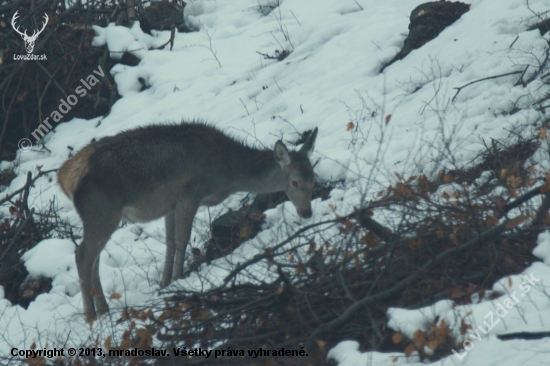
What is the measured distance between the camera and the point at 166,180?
8500mm

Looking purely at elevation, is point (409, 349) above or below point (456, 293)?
below

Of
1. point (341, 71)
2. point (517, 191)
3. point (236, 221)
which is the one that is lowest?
point (517, 191)

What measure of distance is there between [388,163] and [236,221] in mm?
2075

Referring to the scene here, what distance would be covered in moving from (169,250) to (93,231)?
94 centimetres

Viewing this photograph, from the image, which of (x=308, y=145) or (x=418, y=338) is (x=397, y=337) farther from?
(x=308, y=145)

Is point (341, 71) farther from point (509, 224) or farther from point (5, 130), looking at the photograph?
point (509, 224)

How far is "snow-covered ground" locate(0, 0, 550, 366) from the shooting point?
608 centimetres

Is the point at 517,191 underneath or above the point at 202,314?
above

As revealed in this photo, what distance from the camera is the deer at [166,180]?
7.94 metres

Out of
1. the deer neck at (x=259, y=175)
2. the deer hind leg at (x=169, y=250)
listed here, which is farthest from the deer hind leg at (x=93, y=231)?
the deer neck at (x=259, y=175)

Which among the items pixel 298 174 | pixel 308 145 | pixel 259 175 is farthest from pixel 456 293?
pixel 259 175

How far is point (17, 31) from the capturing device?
43.6ft

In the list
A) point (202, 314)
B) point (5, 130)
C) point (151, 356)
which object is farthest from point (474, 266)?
point (5, 130)

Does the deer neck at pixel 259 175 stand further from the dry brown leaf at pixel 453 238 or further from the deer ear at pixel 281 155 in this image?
the dry brown leaf at pixel 453 238
